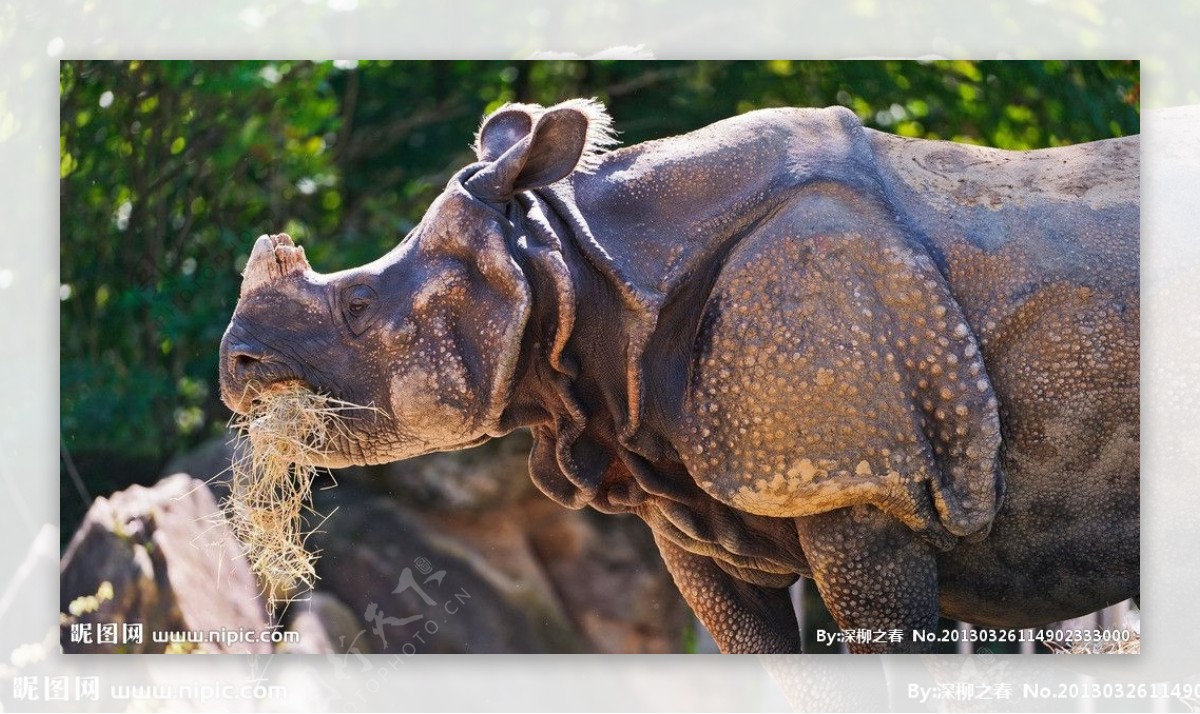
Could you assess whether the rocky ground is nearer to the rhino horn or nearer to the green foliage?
the green foliage

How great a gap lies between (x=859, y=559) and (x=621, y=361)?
838 millimetres

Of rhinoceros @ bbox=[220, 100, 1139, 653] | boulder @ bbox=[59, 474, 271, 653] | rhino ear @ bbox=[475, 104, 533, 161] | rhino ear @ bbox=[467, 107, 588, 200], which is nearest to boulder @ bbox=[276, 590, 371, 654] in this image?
boulder @ bbox=[59, 474, 271, 653]

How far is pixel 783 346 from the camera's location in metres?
4.07

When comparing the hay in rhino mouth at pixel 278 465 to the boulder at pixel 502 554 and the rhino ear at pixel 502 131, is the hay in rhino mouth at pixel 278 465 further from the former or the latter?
the boulder at pixel 502 554

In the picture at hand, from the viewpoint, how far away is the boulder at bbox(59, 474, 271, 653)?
5641 millimetres

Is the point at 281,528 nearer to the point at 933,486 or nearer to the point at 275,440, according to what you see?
the point at 275,440

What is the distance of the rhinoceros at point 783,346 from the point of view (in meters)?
4.10

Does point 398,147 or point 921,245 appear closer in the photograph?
point 921,245

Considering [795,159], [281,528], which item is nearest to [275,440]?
[281,528]

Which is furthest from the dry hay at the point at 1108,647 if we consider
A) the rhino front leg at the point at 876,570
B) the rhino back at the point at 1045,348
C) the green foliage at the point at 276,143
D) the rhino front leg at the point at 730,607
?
the green foliage at the point at 276,143

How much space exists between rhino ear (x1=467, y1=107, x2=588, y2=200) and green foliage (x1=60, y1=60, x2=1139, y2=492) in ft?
6.18

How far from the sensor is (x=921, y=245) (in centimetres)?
420

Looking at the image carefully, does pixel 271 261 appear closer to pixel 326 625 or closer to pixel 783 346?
pixel 783 346

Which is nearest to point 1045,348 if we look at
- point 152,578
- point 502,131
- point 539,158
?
point 539,158
